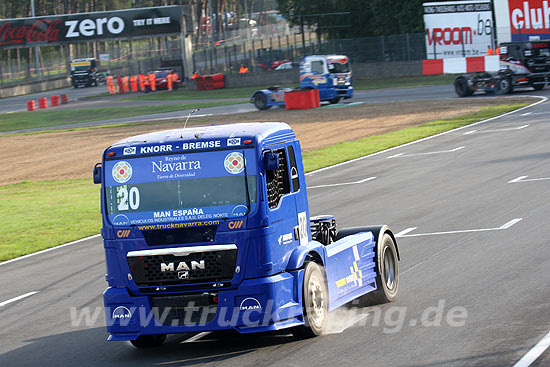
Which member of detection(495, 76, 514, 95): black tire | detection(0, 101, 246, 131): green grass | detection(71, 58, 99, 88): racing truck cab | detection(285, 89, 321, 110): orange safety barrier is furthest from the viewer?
detection(71, 58, 99, 88): racing truck cab

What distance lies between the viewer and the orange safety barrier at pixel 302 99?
47.1 m

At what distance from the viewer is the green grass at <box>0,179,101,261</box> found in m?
18.5

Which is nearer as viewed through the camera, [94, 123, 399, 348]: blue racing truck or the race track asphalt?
the race track asphalt

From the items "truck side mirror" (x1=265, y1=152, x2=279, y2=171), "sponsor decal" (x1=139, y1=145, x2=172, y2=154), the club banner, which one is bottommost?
"truck side mirror" (x1=265, y1=152, x2=279, y2=171)

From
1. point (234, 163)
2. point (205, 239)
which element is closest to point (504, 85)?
point (234, 163)

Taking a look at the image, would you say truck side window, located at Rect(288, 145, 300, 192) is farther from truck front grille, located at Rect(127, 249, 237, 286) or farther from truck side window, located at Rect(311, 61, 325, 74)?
truck side window, located at Rect(311, 61, 325, 74)

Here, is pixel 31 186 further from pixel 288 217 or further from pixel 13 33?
pixel 13 33

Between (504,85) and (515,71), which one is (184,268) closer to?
(515,71)

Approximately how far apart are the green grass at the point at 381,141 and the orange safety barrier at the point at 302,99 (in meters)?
11.0

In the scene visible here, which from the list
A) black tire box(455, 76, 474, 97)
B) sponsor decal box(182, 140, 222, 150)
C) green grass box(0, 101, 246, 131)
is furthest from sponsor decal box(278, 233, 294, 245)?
green grass box(0, 101, 246, 131)

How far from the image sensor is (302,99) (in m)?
47.2

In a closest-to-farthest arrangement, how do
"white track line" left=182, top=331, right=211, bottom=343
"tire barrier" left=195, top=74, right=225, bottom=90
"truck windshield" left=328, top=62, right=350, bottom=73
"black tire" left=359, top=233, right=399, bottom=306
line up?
1. "white track line" left=182, top=331, right=211, bottom=343
2. "black tire" left=359, top=233, right=399, bottom=306
3. "truck windshield" left=328, top=62, right=350, bottom=73
4. "tire barrier" left=195, top=74, right=225, bottom=90

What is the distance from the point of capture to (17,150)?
129ft

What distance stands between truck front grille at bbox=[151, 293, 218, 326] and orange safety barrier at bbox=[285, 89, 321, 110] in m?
38.5
